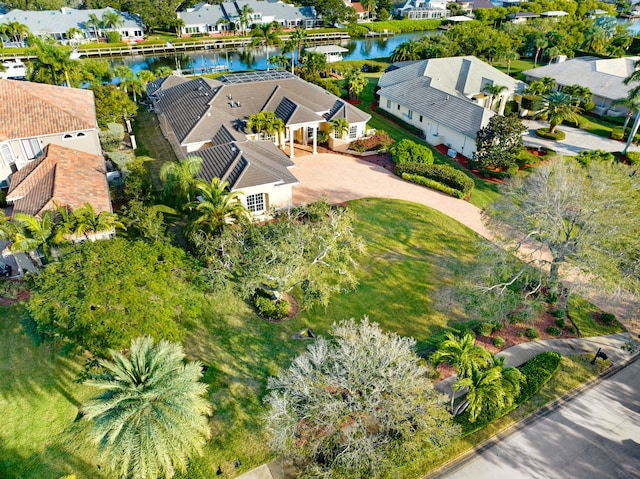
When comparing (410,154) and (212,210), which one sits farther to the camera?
(410,154)

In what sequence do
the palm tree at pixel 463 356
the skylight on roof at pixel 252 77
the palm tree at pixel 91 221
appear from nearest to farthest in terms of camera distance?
1. the palm tree at pixel 463 356
2. the palm tree at pixel 91 221
3. the skylight on roof at pixel 252 77

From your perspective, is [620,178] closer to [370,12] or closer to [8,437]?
[8,437]

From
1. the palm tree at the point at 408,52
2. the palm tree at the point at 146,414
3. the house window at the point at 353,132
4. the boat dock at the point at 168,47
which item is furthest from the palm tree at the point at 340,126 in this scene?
the boat dock at the point at 168,47

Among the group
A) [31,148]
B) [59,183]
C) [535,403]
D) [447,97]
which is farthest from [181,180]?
[447,97]

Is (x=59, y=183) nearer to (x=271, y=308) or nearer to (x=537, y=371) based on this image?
(x=271, y=308)

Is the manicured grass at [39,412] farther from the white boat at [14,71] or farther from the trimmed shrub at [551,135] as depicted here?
the white boat at [14,71]

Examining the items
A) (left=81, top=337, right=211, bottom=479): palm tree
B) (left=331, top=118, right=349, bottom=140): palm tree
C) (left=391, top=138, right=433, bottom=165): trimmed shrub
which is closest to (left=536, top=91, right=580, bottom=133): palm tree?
(left=391, top=138, right=433, bottom=165): trimmed shrub

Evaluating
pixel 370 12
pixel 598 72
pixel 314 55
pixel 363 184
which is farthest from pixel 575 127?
pixel 370 12
